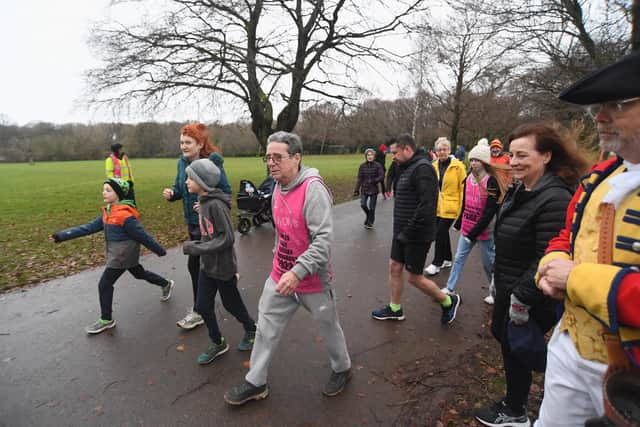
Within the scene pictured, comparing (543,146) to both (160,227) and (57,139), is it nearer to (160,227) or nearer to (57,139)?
(160,227)

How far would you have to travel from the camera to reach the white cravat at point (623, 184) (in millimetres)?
Result: 1130

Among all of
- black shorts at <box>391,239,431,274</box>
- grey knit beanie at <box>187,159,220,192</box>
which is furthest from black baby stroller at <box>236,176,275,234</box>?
black shorts at <box>391,239,431,274</box>

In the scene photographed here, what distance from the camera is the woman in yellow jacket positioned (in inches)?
198

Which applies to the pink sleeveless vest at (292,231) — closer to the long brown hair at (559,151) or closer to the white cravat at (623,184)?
the long brown hair at (559,151)

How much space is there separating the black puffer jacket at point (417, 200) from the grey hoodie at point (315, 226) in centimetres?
127

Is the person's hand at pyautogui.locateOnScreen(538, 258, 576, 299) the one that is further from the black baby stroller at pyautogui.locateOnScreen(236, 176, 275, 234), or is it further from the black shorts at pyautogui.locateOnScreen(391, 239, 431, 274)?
the black baby stroller at pyautogui.locateOnScreen(236, 176, 275, 234)

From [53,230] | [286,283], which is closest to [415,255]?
[286,283]

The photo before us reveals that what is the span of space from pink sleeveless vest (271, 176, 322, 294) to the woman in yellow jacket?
3.20m

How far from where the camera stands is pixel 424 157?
3.41 m

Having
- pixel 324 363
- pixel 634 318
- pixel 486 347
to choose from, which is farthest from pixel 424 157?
pixel 634 318

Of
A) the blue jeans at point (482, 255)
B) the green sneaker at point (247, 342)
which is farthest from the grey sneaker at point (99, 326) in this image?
the blue jeans at point (482, 255)

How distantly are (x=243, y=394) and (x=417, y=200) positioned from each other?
7.69ft

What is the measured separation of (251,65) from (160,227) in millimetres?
5922

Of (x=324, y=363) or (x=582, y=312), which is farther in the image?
(x=324, y=363)
